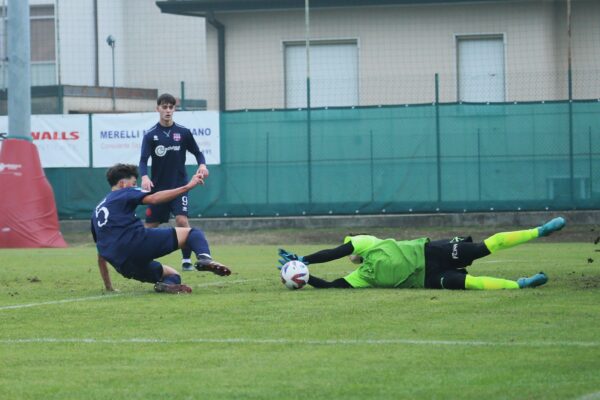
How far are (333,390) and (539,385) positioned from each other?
1.01 metres

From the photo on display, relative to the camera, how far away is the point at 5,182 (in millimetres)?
22516

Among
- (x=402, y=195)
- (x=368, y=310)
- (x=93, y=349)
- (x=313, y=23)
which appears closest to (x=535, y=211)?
(x=402, y=195)

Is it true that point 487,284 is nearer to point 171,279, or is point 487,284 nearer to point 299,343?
point 171,279

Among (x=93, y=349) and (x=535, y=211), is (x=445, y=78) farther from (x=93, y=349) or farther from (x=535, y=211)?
(x=93, y=349)

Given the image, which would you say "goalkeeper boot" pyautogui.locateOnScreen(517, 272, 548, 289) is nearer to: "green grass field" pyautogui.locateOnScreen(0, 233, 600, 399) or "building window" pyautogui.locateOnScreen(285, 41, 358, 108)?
"green grass field" pyautogui.locateOnScreen(0, 233, 600, 399)

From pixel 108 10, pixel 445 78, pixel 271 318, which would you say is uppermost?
pixel 108 10

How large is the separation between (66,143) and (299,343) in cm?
1900

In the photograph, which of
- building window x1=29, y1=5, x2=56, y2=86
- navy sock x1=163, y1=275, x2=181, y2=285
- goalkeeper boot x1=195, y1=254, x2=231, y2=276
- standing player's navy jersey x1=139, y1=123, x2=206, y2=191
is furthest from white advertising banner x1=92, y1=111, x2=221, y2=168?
goalkeeper boot x1=195, y1=254, x2=231, y2=276

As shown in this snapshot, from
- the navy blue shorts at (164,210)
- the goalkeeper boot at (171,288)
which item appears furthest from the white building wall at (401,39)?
the goalkeeper boot at (171,288)

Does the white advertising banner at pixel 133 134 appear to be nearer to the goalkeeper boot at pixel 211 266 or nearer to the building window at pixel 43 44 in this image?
the building window at pixel 43 44

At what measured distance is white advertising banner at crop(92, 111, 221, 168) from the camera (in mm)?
25047

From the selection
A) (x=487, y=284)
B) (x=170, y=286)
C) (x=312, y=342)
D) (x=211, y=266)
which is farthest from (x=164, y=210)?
(x=312, y=342)

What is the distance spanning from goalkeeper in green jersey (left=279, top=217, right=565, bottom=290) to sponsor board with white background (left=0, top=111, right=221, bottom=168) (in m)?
14.3

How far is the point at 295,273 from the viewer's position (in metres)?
10.9
